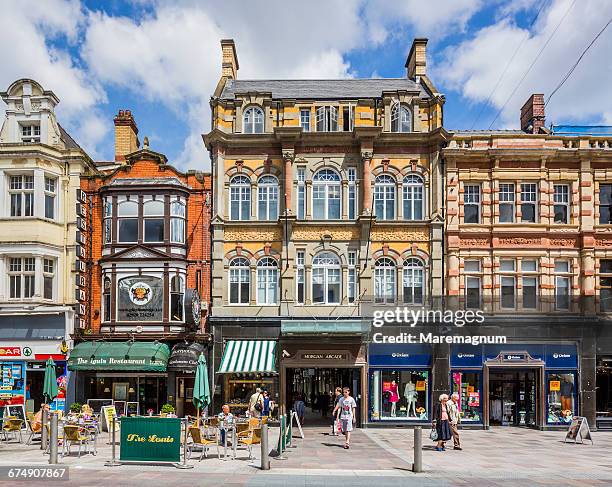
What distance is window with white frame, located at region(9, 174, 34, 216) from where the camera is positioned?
26922 mm

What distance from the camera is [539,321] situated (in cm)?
2623

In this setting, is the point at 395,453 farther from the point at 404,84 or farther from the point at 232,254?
the point at 404,84

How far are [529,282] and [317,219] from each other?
8917 mm

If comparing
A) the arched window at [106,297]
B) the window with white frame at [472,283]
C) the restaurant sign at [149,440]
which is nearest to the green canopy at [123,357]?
the arched window at [106,297]

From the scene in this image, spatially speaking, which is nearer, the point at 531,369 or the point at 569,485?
the point at 569,485

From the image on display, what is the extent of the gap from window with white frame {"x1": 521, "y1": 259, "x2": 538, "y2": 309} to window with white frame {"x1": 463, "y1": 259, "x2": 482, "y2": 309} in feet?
5.67

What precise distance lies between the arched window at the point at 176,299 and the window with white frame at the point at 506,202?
13311 millimetres

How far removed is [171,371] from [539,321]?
14.5 meters

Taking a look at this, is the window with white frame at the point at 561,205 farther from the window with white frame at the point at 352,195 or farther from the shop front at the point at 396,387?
the window with white frame at the point at 352,195

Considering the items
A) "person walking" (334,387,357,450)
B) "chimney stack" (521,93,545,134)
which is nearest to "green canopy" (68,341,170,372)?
"person walking" (334,387,357,450)

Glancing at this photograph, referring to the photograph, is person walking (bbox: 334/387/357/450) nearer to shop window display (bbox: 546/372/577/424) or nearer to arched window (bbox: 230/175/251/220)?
arched window (bbox: 230/175/251/220)

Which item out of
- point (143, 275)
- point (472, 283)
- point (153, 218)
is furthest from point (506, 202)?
point (143, 275)

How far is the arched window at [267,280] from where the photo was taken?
27.2 m

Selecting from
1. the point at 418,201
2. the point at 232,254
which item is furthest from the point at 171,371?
the point at 418,201
